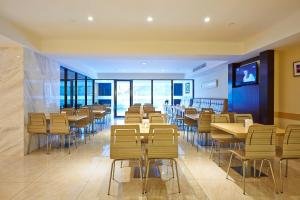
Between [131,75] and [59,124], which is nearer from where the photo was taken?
[59,124]

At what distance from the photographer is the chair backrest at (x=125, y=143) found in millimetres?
3244

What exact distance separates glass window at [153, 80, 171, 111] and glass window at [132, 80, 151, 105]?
42 cm

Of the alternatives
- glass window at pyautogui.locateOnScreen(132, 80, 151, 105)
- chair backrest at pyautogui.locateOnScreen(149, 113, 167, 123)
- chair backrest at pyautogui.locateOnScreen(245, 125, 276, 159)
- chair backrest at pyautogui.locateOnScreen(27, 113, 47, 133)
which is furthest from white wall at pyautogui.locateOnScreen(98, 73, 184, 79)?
chair backrest at pyautogui.locateOnScreen(245, 125, 276, 159)

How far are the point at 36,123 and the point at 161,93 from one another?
1020cm

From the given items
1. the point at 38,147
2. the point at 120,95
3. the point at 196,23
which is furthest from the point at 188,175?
the point at 120,95

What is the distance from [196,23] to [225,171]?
9.76 ft

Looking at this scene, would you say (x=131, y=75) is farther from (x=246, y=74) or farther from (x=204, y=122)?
(x=204, y=122)

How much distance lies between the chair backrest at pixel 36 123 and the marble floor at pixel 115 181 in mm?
635

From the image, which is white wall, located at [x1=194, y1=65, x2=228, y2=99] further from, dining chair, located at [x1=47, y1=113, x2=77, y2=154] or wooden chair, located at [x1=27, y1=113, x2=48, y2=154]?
wooden chair, located at [x1=27, y1=113, x2=48, y2=154]

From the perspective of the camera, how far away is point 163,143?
328 centimetres

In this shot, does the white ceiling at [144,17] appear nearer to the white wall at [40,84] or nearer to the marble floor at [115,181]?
the white wall at [40,84]

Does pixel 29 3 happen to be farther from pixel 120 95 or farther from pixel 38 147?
pixel 120 95

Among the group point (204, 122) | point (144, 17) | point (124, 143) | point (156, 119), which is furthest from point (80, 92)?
point (124, 143)

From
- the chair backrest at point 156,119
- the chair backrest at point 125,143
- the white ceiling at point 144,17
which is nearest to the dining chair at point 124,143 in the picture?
the chair backrest at point 125,143
